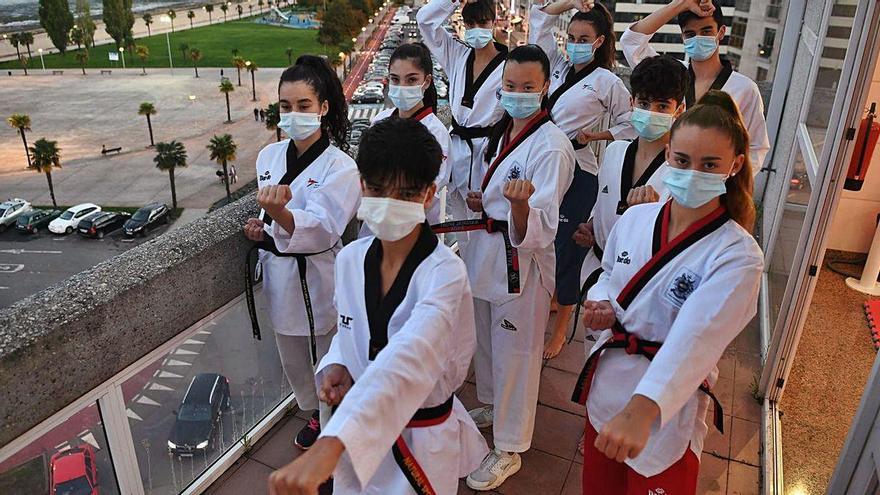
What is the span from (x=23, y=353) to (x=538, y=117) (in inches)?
90.6

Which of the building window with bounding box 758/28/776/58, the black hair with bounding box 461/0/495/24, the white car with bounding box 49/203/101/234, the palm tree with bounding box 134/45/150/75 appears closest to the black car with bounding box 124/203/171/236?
the white car with bounding box 49/203/101/234

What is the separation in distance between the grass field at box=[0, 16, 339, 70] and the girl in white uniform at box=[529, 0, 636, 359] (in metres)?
57.7

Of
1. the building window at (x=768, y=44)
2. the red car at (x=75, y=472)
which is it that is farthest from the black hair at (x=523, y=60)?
the building window at (x=768, y=44)

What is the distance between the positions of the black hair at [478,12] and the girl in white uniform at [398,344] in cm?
229

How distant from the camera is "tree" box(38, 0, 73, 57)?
68.4m

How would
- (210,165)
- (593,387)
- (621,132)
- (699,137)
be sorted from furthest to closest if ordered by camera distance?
(210,165), (621,132), (593,387), (699,137)

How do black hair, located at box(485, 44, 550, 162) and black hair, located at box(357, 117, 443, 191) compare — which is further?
black hair, located at box(485, 44, 550, 162)

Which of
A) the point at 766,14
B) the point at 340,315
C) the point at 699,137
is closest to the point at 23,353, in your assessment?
the point at 340,315

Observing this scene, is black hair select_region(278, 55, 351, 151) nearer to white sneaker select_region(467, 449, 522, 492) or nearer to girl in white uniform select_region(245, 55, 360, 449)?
girl in white uniform select_region(245, 55, 360, 449)

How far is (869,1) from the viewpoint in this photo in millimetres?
3205

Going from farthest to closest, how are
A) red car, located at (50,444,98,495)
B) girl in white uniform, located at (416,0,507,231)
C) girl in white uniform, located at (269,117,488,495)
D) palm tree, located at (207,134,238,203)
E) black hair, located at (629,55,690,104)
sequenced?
palm tree, located at (207,134,238,203) → girl in white uniform, located at (416,0,507,231) → black hair, located at (629,55,690,104) → red car, located at (50,444,98,495) → girl in white uniform, located at (269,117,488,495)

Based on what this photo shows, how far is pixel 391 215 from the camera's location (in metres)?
1.92

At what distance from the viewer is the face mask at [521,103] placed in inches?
120

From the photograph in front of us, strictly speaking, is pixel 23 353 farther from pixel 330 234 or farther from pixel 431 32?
pixel 431 32
